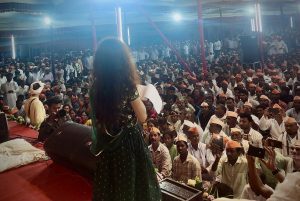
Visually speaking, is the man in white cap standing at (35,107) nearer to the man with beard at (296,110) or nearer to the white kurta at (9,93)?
the man with beard at (296,110)

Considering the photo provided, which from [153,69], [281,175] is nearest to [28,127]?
[281,175]

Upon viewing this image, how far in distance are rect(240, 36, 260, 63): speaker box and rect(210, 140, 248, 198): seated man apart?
893 centimetres

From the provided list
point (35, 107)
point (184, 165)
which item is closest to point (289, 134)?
point (184, 165)

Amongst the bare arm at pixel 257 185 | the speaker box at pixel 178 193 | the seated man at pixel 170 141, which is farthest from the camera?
the seated man at pixel 170 141

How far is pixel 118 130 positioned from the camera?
2.16 metres

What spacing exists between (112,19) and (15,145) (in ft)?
37.3

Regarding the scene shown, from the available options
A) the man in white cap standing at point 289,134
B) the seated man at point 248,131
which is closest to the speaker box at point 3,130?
the seated man at point 248,131

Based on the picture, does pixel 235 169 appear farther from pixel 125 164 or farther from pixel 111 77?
pixel 111 77

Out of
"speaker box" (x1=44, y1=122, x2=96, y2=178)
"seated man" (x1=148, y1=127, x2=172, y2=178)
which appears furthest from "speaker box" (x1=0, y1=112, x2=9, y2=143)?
"seated man" (x1=148, y1=127, x2=172, y2=178)

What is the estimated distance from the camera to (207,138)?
5.89 meters

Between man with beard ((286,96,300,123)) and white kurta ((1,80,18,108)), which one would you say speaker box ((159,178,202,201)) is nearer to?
man with beard ((286,96,300,123))

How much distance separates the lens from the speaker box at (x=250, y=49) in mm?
12312

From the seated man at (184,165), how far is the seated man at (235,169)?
37 centimetres

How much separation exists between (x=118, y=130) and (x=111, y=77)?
0.36 meters
